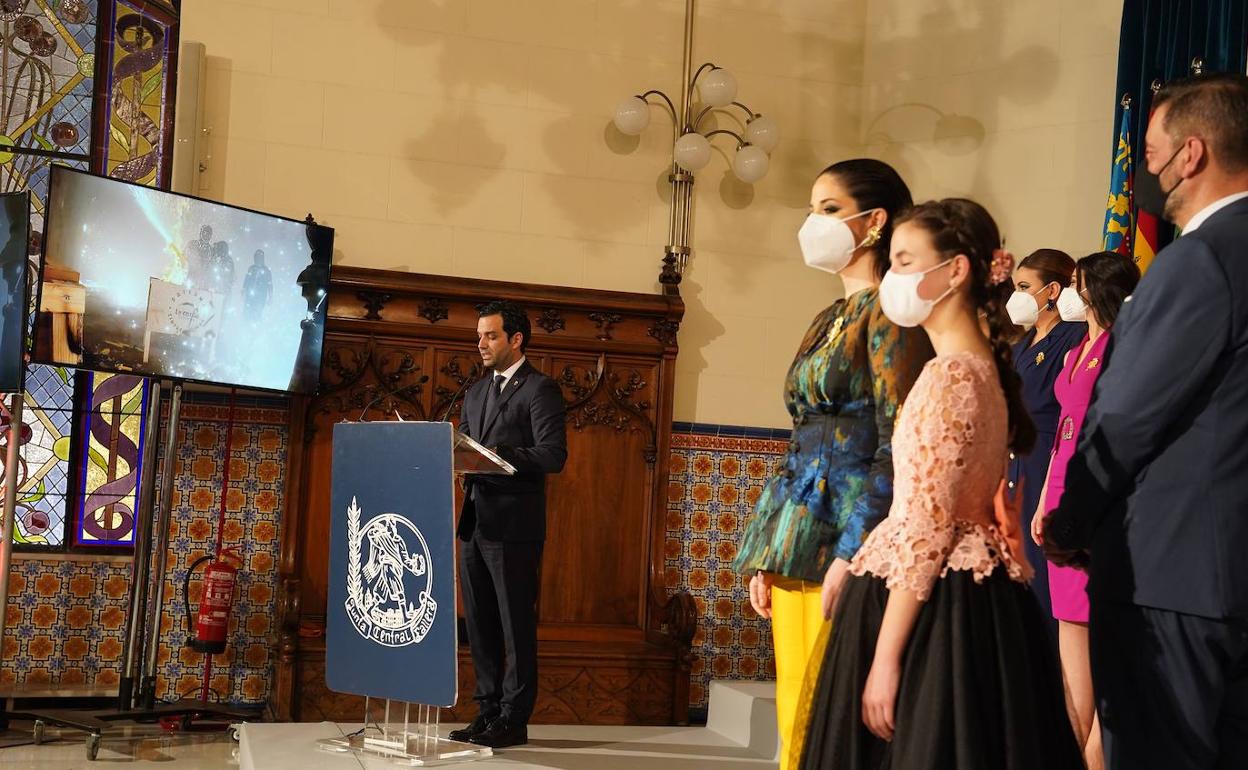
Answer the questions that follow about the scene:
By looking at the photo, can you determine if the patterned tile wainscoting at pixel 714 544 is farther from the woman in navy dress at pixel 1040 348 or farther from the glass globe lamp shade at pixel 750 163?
the woman in navy dress at pixel 1040 348

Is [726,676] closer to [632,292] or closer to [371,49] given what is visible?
[632,292]

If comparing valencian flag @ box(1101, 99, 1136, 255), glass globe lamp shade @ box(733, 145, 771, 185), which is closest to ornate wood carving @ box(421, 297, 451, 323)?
glass globe lamp shade @ box(733, 145, 771, 185)

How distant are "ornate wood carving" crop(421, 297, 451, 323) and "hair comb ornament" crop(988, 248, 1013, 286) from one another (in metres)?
4.14

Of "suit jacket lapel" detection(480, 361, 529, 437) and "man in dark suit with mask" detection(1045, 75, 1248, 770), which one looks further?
"suit jacket lapel" detection(480, 361, 529, 437)

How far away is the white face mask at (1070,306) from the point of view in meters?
4.05

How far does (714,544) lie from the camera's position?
637 centimetres

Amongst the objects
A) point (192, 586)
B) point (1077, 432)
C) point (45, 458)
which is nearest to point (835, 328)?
point (1077, 432)

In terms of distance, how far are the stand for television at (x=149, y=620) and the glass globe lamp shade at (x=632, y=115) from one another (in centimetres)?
238

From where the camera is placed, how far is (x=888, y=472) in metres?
2.34

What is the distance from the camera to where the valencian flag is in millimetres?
4914

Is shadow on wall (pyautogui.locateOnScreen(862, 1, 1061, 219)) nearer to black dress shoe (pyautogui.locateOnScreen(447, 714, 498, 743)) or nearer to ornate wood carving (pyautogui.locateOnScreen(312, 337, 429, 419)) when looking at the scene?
ornate wood carving (pyautogui.locateOnScreen(312, 337, 429, 419))

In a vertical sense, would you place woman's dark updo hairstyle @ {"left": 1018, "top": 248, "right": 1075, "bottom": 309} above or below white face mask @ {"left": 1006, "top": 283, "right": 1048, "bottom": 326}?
above

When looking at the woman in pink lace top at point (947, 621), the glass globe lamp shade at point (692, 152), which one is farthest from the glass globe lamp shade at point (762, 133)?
the woman in pink lace top at point (947, 621)

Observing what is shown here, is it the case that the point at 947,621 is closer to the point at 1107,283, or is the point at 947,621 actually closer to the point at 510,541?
the point at 1107,283
